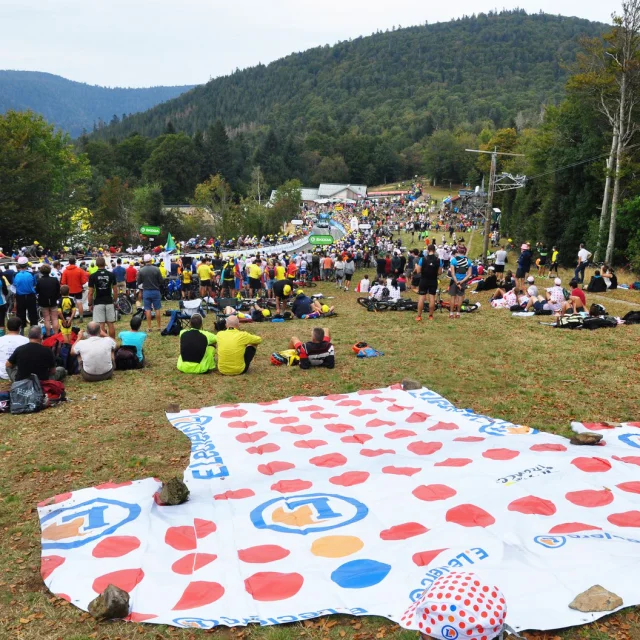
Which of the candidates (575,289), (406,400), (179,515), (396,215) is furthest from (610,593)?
(396,215)

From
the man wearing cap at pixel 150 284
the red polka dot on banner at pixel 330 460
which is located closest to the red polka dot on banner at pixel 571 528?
the red polka dot on banner at pixel 330 460

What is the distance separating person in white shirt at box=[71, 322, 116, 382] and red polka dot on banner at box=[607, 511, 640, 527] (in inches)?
315

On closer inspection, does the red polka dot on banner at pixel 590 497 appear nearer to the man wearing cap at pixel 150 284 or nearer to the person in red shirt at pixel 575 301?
the person in red shirt at pixel 575 301

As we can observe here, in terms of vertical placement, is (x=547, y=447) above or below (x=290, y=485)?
above

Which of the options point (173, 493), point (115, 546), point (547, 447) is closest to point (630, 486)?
point (547, 447)

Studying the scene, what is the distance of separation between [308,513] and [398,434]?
2.20m

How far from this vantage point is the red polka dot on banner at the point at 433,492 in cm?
517

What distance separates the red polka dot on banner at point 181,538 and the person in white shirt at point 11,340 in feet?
19.1

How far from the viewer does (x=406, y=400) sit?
337 inches

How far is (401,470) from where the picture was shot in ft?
19.0

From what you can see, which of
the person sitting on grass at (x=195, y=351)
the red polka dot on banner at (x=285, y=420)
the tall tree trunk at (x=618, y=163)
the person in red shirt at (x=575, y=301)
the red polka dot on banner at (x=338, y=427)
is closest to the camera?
the red polka dot on banner at (x=338, y=427)

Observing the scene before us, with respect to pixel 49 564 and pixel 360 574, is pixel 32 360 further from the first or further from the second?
pixel 360 574

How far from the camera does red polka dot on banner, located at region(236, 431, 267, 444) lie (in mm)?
6998

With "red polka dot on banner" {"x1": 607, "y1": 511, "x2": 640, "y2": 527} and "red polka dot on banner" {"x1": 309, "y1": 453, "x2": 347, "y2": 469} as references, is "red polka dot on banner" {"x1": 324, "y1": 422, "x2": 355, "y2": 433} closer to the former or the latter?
"red polka dot on banner" {"x1": 309, "y1": 453, "x2": 347, "y2": 469}
